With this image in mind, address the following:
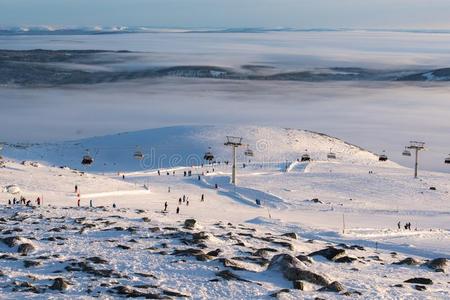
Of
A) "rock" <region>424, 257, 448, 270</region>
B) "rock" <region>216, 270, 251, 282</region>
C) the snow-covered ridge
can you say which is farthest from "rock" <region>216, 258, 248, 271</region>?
the snow-covered ridge

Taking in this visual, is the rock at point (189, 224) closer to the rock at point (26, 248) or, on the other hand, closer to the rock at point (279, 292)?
the rock at point (26, 248)

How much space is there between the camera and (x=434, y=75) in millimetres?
199625

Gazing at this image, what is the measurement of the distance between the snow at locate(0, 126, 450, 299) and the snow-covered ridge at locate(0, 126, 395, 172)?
177 millimetres

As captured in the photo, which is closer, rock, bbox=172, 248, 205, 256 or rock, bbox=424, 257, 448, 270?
rock, bbox=172, 248, 205, 256

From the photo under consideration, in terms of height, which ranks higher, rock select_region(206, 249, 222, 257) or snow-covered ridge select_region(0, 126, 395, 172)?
snow-covered ridge select_region(0, 126, 395, 172)

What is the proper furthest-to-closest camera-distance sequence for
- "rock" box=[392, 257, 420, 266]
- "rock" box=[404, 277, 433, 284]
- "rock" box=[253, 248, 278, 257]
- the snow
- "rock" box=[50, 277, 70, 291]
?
"rock" box=[392, 257, 420, 266] → "rock" box=[253, 248, 278, 257] → "rock" box=[404, 277, 433, 284] → the snow → "rock" box=[50, 277, 70, 291]

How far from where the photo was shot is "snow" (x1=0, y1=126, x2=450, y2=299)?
18516 mm

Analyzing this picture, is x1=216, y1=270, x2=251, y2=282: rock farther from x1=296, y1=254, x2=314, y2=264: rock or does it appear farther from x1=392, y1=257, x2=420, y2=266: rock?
x1=392, y1=257, x2=420, y2=266: rock

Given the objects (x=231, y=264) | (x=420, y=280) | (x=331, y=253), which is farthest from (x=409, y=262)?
(x=231, y=264)

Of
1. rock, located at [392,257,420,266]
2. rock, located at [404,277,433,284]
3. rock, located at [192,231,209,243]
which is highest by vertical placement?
rock, located at [192,231,209,243]

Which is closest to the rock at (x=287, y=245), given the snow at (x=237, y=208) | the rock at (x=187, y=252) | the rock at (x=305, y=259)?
the snow at (x=237, y=208)

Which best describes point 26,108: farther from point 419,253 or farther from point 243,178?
point 419,253

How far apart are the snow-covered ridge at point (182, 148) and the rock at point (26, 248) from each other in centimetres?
4294

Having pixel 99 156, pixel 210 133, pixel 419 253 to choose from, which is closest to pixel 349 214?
pixel 419 253
